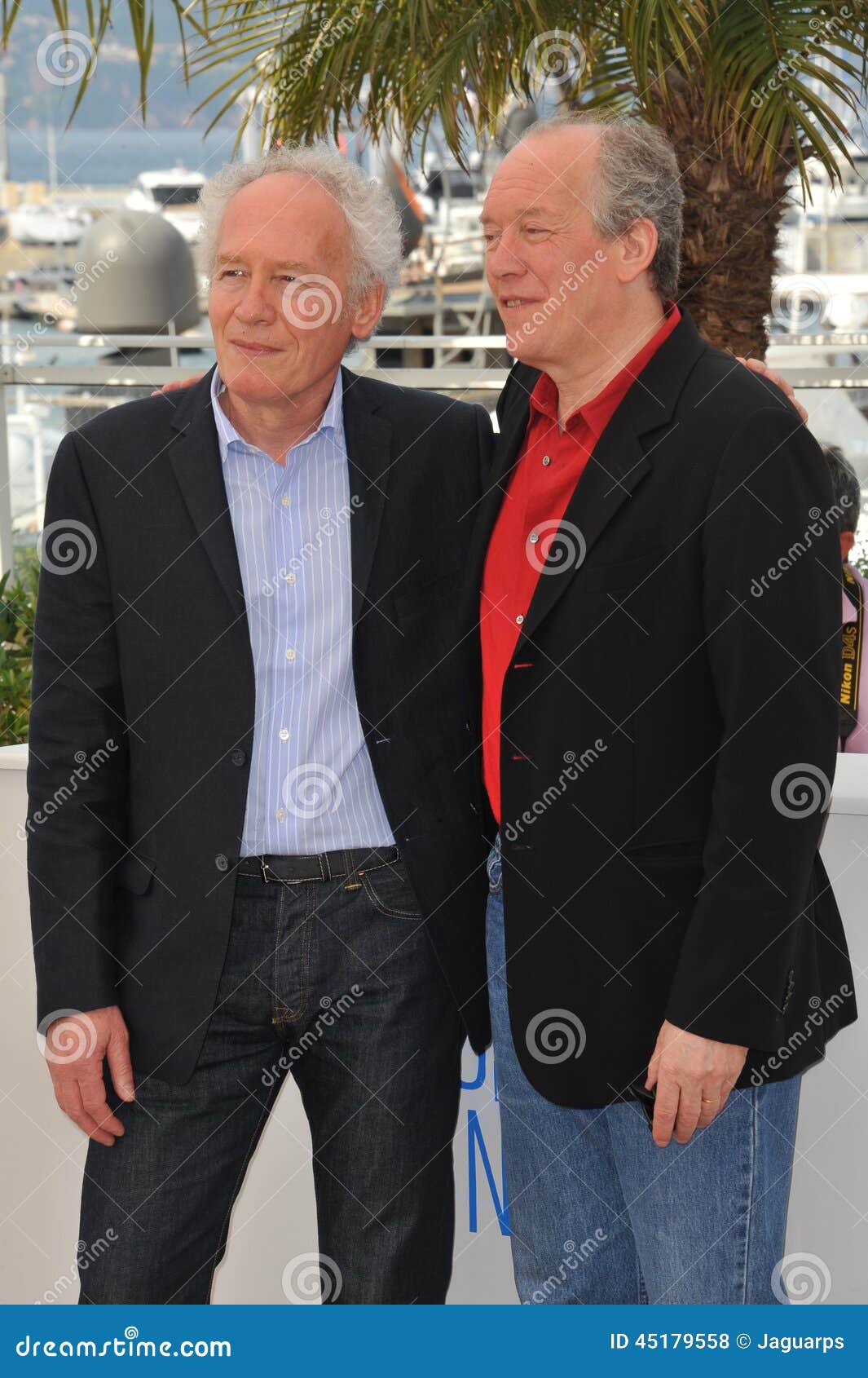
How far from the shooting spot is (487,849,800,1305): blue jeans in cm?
190

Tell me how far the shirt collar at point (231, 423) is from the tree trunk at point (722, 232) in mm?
3142

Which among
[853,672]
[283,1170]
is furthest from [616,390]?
[853,672]

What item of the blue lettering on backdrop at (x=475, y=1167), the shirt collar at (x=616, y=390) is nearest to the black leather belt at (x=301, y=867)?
the shirt collar at (x=616, y=390)

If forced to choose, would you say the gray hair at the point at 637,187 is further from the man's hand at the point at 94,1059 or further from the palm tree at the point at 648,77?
the palm tree at the point at 648,77

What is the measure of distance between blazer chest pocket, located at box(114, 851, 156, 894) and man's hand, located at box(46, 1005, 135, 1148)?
0.18m

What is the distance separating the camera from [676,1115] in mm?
1857

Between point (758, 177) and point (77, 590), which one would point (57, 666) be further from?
point (758, 177)

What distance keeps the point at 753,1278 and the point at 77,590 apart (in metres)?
1.39

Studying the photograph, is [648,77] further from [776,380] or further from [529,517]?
[529,517]

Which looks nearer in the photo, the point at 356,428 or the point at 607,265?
the point at 607,265

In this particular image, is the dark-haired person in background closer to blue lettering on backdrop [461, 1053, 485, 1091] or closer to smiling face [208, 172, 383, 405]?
blue lettering on backdrop [461, 1053, 485, 1091]

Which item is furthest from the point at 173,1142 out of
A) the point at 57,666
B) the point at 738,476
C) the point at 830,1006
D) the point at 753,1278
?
the point at 738,476

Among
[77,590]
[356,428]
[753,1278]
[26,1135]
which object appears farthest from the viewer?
[26,1135]

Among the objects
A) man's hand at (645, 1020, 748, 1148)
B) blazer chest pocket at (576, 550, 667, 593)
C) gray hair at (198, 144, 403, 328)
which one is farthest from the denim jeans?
gray hair at (198, 144, 403, 328)
